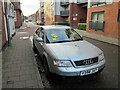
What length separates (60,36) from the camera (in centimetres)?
415

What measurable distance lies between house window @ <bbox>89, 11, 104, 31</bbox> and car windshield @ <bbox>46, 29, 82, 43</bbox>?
955 cm

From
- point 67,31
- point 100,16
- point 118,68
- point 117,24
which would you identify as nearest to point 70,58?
point 67,31

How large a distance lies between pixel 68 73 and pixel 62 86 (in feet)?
1.88

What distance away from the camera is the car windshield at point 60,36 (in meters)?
3.98

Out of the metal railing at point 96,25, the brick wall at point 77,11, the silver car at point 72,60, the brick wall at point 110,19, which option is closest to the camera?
the silver car at point 72,60

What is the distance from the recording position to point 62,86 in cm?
313

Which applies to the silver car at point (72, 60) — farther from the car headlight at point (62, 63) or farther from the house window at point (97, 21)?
the house window at point (97, 21)

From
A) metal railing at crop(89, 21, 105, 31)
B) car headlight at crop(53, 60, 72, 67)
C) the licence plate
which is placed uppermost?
metal railing at crop(89, 21, 105, 31)

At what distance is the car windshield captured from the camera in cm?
398

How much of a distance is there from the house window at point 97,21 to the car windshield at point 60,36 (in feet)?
31.3

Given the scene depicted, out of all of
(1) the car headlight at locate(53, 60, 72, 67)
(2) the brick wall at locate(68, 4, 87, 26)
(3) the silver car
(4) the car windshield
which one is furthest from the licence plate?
(2) the brick wall at locate(68, 4, 87, 26)

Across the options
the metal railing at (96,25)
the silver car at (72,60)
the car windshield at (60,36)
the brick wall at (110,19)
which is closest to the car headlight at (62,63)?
the silver car at (72,60)

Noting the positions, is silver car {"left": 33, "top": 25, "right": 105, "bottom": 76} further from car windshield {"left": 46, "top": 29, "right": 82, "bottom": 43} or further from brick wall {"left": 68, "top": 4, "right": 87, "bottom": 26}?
brick wall {"left": 68, "top": 4, "right": 87, "bottom": 26}

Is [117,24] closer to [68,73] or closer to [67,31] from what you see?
[67,31]
